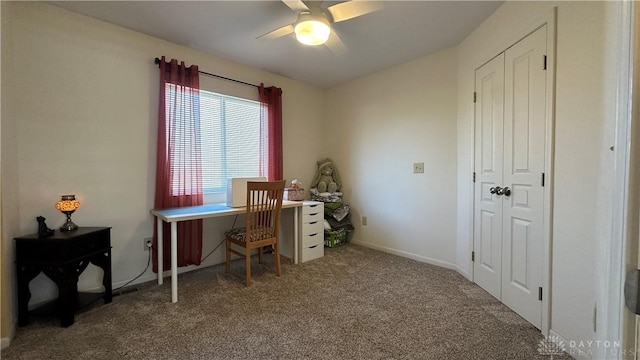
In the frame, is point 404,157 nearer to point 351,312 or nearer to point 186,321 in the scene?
point 351,312

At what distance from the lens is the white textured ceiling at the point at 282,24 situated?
216 cm

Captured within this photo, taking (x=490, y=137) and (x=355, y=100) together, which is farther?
(x=355, y=100)

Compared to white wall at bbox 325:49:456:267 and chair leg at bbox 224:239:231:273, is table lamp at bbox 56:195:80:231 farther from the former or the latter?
white wall at bbox 325:49:456:267

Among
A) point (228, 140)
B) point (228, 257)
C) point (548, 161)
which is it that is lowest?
point (228, 257)

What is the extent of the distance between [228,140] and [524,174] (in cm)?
295

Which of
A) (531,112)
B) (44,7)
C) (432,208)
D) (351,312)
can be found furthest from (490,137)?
(44,7)

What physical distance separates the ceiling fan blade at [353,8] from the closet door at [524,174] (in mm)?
1130

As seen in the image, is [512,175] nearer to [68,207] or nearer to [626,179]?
[626,179]

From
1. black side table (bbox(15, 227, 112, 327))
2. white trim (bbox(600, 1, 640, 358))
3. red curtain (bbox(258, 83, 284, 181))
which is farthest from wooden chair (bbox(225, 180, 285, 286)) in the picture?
white trim (bbox(600, 1, 640, 358))

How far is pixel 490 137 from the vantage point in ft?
7.63

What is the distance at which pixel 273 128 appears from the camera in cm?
359

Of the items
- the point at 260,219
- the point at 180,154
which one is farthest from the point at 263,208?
the point at 180,154

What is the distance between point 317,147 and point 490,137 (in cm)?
251

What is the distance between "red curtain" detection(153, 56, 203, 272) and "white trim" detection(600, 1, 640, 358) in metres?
3.02
